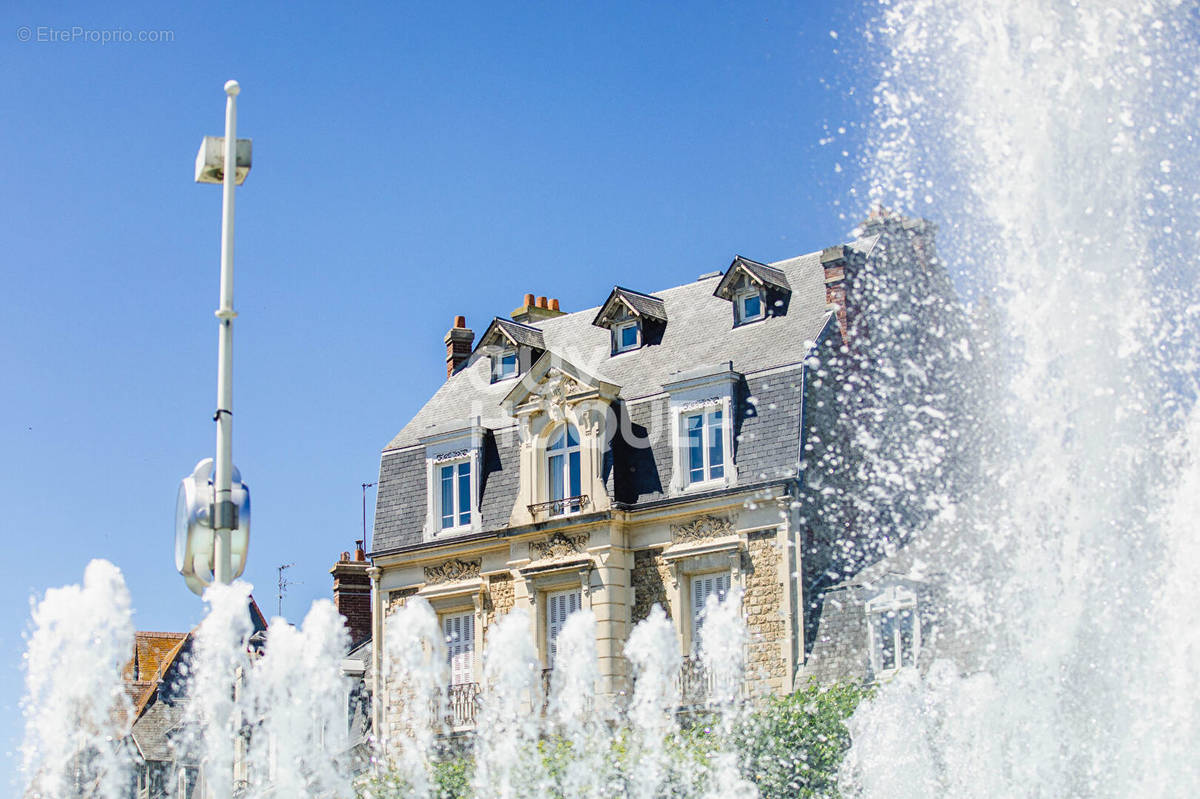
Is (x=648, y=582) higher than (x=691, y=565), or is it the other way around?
(x=691, y=565)

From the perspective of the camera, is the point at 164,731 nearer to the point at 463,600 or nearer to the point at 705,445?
the point at 463,600

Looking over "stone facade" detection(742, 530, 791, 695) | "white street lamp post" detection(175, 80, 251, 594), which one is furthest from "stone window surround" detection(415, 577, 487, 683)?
"white street lamp post" detection(175, 80, 251, 594)

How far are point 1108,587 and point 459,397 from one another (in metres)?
21.3

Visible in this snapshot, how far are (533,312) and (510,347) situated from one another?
3.00 meters

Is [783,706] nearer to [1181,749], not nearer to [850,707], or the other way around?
[850,707]

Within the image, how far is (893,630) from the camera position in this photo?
2925cm

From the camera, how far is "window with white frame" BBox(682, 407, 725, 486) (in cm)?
3269

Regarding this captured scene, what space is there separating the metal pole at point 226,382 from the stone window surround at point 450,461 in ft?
65.9

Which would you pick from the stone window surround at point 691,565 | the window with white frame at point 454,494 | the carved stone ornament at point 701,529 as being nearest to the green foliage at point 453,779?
the stone window surround at point 691,565

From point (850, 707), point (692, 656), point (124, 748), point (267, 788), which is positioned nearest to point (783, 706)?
point (850, 707)

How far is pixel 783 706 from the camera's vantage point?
28.9 meters

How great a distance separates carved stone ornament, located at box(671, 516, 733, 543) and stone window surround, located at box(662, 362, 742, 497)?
0.56 metres

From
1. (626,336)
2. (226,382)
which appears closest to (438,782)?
(626,336)

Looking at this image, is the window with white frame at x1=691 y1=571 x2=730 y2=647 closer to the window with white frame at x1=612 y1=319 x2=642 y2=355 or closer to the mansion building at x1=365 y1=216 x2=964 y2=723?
the mansion building at x1=365 y1=216 x2=964 y2=723
